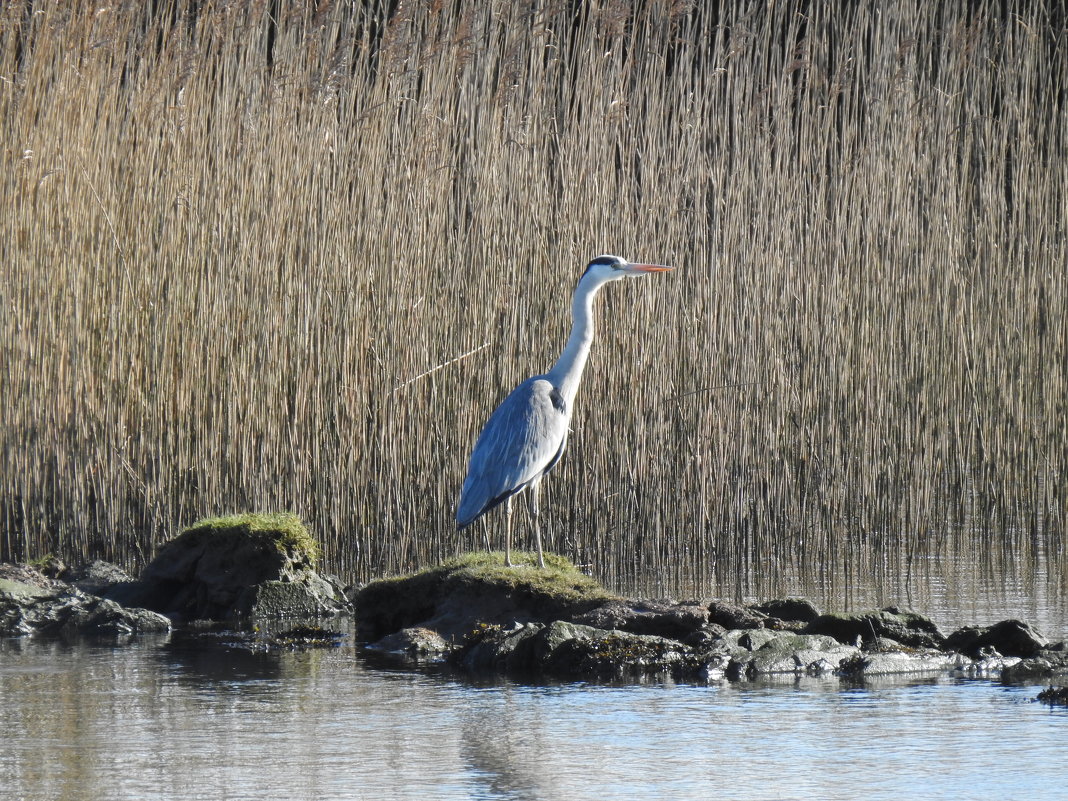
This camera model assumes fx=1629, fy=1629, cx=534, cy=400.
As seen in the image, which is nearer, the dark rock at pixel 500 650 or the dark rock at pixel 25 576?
the dark rock at pixel 500 650

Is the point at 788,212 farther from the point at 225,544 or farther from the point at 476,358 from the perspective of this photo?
the point at 225,544

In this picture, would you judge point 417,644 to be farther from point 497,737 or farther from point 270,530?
point 497,737

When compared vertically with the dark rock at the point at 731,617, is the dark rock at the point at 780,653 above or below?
below

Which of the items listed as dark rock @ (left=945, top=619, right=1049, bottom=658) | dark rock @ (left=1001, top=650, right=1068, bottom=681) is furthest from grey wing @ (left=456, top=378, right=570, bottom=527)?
dark rock @ (left=1001, top=650, right=1068, bottom=681)

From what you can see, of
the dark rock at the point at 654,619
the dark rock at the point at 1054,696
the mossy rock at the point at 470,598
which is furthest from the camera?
the mossy rock at the point at 470,598

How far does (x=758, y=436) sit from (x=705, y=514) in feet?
1.66

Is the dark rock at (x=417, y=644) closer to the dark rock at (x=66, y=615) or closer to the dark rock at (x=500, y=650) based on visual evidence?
the dark rock at (x=500, y=650)

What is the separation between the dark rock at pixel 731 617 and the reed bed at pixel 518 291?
1.30 meters

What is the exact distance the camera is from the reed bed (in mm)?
6648

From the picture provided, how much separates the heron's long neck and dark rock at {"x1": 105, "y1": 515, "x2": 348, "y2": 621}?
1127 mm

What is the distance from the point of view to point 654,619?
498 centimetres

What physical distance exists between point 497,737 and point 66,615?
7.70 feet

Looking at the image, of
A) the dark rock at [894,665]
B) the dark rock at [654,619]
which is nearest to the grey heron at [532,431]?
the dark rock at [654,619]

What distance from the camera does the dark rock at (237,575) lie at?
19.3ft
